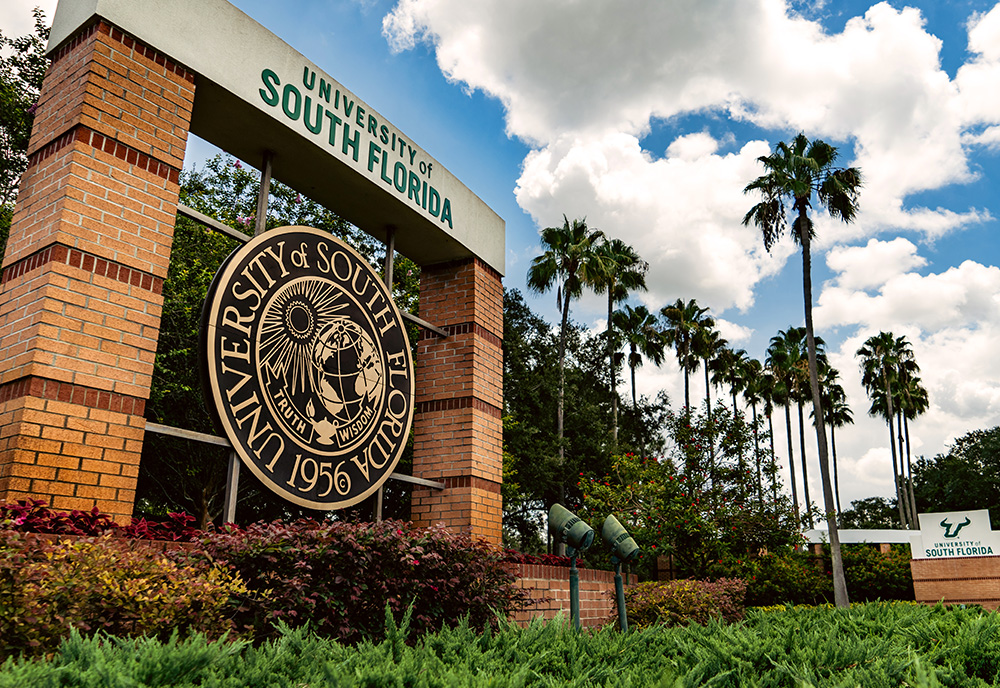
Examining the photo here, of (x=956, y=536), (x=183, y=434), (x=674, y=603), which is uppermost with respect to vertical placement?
(x=183, y=434)

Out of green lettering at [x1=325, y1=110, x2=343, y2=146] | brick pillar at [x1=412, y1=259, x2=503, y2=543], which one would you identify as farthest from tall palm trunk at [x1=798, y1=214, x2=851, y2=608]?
green lettering at [x1=325, y1=110, x2=343, y2=146]

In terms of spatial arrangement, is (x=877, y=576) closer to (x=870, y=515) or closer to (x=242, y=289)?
(x=242, y=289)

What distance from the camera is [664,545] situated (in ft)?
57.8

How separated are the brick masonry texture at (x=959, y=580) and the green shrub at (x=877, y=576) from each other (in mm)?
6227

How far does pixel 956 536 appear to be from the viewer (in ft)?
→ 55.0

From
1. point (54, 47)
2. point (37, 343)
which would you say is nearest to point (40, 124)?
point (54, 47)

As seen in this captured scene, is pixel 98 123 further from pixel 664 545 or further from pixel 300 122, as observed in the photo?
pixel 664 545

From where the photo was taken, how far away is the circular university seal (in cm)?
670

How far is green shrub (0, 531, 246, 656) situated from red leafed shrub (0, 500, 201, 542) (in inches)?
16.4

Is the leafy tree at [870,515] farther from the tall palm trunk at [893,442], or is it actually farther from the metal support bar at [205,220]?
the metal support bar at [205,220]

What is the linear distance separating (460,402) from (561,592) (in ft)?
9.06

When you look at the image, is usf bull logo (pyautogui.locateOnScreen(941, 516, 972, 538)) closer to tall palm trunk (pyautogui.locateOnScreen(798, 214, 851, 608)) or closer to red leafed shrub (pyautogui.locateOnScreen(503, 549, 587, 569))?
tall palm trunk (pyautogui.locateOnScreen(798, 214, 851, 608))

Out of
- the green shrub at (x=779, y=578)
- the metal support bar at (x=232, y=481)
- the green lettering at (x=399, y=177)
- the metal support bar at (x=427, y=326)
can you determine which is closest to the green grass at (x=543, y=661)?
the metal support bar at (x=232, y=481)

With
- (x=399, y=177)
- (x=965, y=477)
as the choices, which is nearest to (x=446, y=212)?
(x=399, y=177)
